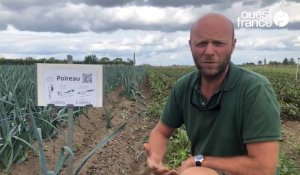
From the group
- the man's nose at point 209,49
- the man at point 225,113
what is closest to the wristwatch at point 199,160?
the man at point 225,113

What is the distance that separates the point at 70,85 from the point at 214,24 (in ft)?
6.51

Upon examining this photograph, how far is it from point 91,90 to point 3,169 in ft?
5.20

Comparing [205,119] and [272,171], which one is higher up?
[205,119]

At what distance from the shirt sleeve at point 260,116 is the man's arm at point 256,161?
0.11 feet

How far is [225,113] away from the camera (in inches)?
95.3

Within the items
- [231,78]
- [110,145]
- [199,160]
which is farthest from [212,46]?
[110,145]

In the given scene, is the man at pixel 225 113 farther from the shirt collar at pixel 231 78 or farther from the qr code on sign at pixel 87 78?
the qr code on sign at pixel 87 78

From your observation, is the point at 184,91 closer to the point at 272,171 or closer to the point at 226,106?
the point at 226,106

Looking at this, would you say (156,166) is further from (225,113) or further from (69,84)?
(69,84)

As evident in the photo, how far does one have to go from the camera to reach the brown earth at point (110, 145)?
17.9ft

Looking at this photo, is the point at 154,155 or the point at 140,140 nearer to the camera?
the point at 154,155

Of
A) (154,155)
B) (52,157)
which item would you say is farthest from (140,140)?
(154,155)

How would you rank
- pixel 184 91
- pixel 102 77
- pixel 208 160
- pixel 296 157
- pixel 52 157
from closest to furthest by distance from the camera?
pixel 208 160, pixel 184 91, pixel 102 77, pixel 52 157, pixel 296 157

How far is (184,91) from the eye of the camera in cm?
273
